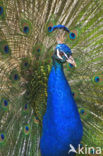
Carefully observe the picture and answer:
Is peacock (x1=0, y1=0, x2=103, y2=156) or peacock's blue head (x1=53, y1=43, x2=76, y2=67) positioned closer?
peacock's blue head (x1=53, y1=43, x2=76, y2=67)

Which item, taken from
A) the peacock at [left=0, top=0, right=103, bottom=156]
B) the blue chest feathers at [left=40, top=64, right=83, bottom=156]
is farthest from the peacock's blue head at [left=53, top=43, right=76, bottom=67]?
the peacock at [left=0, top=0, right=103, bottom=156]

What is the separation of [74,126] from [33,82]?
59 cm

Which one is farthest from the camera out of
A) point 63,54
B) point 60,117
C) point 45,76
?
point 45,76

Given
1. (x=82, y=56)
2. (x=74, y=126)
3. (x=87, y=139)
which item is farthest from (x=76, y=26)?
(x=87, y=139)

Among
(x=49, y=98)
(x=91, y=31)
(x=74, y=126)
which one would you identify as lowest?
(x=74, y=126)

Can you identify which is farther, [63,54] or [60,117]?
[60,117]

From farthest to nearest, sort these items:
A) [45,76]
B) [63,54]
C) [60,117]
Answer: [45,76]
[60,117]
[63,54]

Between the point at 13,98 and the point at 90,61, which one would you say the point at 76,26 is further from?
the point at 13,98

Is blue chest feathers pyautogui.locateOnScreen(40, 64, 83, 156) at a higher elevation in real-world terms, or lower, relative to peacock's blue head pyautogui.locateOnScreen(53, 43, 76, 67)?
lower

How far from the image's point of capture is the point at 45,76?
2.15m

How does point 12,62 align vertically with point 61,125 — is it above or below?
above

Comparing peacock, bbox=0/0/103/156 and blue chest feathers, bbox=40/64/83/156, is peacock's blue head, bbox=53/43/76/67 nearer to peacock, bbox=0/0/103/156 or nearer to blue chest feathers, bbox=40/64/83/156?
blue chest feathers, bbox=40/64/83/156

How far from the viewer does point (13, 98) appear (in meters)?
2.20

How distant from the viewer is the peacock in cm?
192
